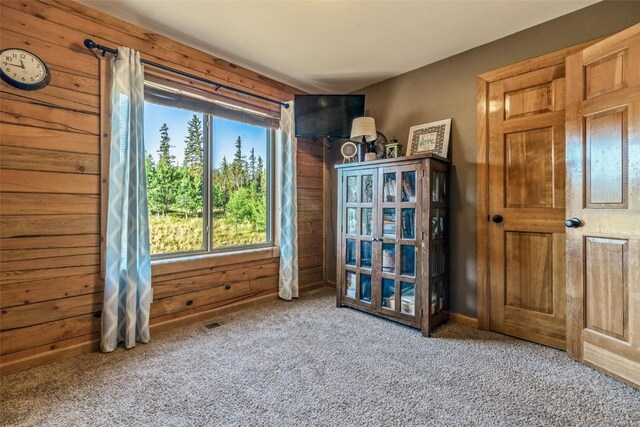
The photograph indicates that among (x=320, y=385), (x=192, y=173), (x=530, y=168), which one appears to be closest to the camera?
(x=320, y=385)

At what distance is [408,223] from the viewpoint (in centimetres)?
248

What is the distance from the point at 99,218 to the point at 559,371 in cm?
316

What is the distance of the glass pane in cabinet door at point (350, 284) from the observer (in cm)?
286

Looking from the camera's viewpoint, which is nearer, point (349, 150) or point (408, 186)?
point (408, 186)

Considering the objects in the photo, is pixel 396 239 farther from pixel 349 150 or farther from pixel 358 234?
pixel 349 150

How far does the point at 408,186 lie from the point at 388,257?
64cm

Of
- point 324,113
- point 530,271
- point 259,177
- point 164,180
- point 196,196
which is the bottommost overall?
point 530,271

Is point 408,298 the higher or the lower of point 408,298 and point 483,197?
the lower

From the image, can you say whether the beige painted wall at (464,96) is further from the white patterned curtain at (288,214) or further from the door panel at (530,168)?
the white patterned curtain at (288,214)

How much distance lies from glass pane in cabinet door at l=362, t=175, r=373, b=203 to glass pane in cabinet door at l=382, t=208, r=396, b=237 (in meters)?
0.19

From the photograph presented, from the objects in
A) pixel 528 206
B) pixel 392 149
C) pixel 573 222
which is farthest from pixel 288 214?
pixel 573 222

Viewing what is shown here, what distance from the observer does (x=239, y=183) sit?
10.0ft

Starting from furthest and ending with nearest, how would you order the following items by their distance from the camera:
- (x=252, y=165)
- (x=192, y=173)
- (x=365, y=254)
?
(x=252, y=165) < (x=365, y=254) < (x=192, y=173)

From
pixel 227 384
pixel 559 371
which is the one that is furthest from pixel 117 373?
pixel 559 371
